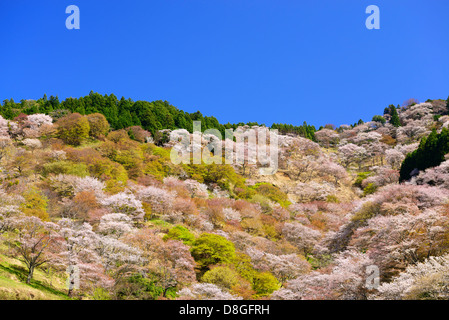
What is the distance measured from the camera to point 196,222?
34.9 meters

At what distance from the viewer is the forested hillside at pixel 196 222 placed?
18312 mm

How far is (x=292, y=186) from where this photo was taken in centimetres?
6188

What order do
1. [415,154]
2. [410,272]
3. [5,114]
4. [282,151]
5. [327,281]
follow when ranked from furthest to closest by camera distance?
[282,151]
[5,114]
[415,154]
[327,281]
[410,272]

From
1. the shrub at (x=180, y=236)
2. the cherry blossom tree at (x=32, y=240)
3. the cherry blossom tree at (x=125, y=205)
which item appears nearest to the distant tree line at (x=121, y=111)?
the cherry blossom tree at (x=125, y=205)

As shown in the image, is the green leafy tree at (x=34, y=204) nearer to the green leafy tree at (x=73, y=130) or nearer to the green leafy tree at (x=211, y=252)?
the green leafy tree at (x=211, y=252)

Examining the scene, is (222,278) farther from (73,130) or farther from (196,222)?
(73,130)

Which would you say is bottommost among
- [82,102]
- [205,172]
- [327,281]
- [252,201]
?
[327,281]

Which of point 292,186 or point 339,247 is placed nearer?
point 339,247

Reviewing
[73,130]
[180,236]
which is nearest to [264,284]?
[180,236]

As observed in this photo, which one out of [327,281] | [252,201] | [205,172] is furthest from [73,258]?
[205,172]

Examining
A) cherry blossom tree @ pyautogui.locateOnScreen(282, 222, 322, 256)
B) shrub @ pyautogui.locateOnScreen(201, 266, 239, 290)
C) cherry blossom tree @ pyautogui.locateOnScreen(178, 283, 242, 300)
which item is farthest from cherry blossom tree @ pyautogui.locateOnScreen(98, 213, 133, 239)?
cherry blossom tree @ pyautogui.locateOnScreen(282, 222, 322, 256)

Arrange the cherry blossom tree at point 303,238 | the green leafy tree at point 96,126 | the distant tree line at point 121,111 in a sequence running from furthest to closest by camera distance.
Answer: the distant tree line at point 121,111
the green leafy tree at point 96,126
the cherry blossom tree at point 303,238
